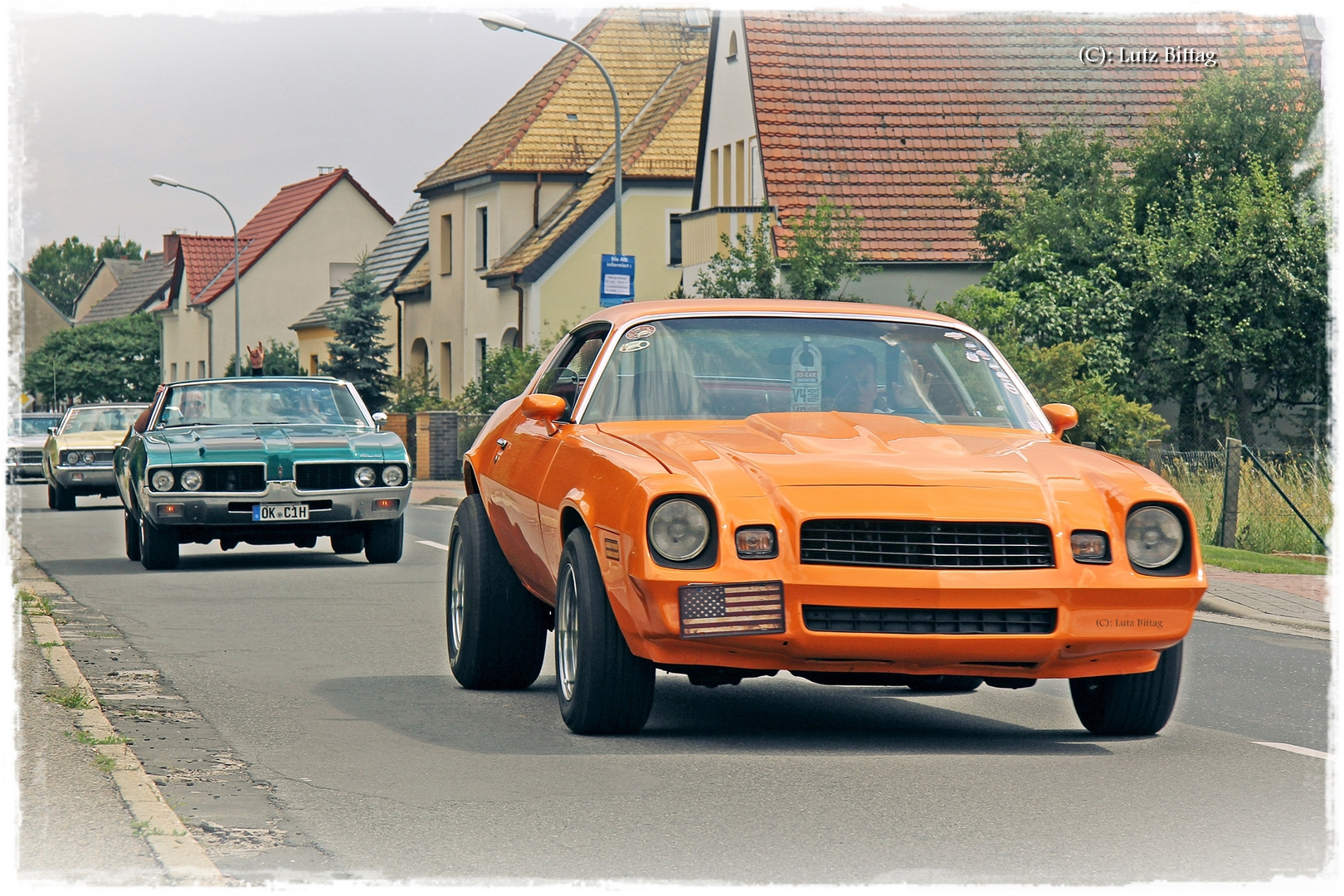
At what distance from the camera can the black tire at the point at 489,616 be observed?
883cm

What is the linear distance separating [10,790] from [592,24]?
157 feet

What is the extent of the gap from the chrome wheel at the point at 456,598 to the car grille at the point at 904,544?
2577 millimetres

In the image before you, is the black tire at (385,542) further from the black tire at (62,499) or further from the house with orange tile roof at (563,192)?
the house with orange tile roof at (563,192)

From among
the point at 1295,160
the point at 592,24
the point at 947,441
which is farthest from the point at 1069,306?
the point at 592,24

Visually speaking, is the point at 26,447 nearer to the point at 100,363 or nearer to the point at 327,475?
the point at 327,475

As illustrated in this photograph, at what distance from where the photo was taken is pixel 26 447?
4078 cm

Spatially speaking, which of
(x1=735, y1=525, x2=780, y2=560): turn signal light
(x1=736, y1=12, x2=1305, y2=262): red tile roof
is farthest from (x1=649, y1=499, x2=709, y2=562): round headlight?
(x1=736, y1=12, x2=1305, y2=262): red tile roof

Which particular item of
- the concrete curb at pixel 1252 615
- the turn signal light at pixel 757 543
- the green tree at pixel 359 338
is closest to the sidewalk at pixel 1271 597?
the concrete curb at pixel 1252 615

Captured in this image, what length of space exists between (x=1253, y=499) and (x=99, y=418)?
17414 mm

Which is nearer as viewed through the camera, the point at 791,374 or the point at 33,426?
the point at 791,374

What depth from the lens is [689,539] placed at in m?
6.88

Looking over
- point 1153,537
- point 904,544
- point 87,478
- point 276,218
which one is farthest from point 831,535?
point 276,218

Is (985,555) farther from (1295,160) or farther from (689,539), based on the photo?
(1295,160)

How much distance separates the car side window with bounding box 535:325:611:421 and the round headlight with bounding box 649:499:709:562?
69.0 inches
